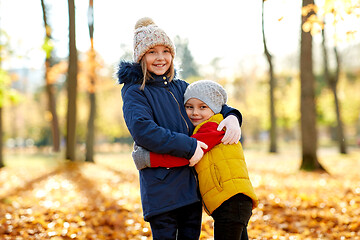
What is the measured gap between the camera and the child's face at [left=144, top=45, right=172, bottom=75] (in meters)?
2.64

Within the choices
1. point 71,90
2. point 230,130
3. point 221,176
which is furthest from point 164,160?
point 71,90

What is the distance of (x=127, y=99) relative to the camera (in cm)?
255

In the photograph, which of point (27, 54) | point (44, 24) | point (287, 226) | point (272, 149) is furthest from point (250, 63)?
point (287, 226)

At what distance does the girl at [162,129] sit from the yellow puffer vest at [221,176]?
0.25 ft

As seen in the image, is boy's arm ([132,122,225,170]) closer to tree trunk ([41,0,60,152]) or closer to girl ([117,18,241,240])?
girl ([117,18,241,240])

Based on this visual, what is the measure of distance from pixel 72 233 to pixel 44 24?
1327 centimetres

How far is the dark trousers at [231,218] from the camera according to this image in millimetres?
2434

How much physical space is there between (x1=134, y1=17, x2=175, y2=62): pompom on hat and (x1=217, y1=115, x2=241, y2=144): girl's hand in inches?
27.4

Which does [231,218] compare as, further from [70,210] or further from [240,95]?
[240,95]

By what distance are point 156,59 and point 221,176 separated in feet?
3.16

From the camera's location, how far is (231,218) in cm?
244

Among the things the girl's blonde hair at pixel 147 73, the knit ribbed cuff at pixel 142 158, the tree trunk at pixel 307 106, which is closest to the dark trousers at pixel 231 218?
the knit ribbed cuff at pixel 142 158

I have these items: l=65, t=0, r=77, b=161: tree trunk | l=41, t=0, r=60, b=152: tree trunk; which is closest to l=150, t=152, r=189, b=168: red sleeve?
l=41, t=0, r=60, b=152: tree trunk

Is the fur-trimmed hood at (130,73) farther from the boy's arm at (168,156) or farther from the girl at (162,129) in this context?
the boy's arm at (168,156)
